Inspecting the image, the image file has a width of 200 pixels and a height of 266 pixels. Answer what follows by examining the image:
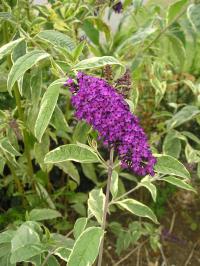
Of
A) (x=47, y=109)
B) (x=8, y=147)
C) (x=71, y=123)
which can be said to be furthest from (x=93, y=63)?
(x=71, y=123)

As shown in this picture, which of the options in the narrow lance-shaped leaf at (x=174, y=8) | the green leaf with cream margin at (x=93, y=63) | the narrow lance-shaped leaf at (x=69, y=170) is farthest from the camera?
the narrow lance-shaped leaf at (x=69, y=170)

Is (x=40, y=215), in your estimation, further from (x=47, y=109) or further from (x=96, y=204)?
(x=47, y=109)

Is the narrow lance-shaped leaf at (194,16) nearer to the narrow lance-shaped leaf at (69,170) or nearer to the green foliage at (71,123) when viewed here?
the green foliage at (71,123)

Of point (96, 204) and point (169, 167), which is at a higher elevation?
point (169, 167)

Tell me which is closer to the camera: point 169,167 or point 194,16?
A: point 169,167

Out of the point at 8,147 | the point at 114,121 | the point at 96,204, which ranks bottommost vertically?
the point at 96,204

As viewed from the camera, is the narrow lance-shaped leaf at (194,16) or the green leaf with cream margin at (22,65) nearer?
the green leaf with cream margin at (22,65)

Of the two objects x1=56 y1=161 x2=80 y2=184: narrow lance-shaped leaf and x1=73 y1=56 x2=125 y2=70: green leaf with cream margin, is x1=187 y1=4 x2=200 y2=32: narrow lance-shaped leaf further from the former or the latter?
x1=56 y1=161 x2=80 y2=184: narrow lance-shaped leaf

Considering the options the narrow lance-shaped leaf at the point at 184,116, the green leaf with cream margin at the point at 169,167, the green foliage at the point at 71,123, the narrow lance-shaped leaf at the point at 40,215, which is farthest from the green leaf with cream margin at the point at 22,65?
the narrow lance-shaped leaf at the point at 184,116

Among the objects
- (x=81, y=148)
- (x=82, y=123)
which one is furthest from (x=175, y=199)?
(x=81, y=148)
